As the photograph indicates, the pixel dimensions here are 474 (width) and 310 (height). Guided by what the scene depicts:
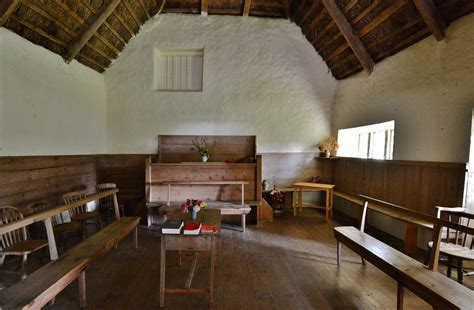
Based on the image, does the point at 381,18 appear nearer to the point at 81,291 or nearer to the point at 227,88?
the point at 227,88

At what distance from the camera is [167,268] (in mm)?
2738

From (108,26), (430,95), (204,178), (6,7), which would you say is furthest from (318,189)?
(6,7)

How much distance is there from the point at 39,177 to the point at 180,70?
3.34 metres

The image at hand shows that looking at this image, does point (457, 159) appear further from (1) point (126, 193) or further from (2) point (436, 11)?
(1) point (126, 193)

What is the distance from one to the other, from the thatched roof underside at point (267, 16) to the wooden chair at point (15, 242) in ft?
6.93

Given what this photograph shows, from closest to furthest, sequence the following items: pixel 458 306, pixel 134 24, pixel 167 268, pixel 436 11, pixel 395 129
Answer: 1. pixel 458 306
2. pixel 167 268
3. pixel 436 11
4. pixel 395 129
5. pixel 134 24

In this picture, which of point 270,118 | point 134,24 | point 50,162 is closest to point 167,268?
point 50,162

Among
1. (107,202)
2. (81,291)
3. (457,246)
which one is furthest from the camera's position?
(107,202)

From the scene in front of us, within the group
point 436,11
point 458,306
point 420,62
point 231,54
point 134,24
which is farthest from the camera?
point 231,54

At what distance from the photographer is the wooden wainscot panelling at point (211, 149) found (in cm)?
520

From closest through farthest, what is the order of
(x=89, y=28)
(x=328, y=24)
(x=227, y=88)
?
(x=89, y=28)
(x=328, y=24)
(x=227, y=88)

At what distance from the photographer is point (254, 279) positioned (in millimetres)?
2539

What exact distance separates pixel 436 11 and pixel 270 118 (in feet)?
10.2

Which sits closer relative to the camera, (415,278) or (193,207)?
(415,278)
